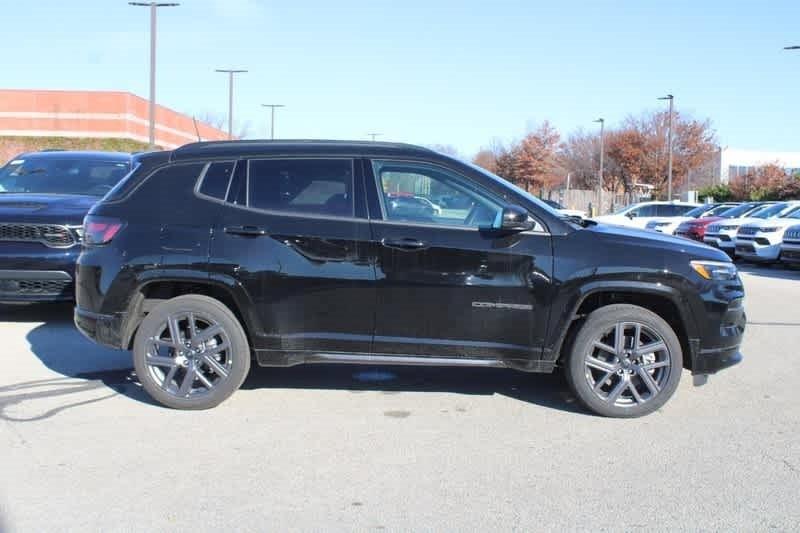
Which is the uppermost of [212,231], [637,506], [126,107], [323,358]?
[126,107]

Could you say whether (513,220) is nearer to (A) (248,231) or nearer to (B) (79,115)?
(A) (248,231)

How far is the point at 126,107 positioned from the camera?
166 feet

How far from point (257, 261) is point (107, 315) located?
1203 mm

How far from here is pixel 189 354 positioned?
5.57 meters

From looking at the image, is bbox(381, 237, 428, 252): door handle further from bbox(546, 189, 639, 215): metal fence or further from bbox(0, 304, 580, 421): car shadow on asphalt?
bbox(546, 189, 639, 215): metal fence

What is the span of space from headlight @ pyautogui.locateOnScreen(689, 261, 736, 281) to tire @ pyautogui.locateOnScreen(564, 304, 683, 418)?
1.42 feet

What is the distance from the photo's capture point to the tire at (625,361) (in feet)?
17.8

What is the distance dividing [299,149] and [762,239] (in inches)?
606

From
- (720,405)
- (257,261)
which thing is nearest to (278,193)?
(257,261)

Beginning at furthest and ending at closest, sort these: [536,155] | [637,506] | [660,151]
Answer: [536,155] < [660,151] < [637,506]

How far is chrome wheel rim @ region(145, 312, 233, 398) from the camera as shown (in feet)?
18.2

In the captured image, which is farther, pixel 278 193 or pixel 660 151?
pixel 660 151

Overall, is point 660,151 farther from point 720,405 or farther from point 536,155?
point 720,405

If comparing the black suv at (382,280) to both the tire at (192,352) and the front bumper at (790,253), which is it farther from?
the front bumper at (790,253)
